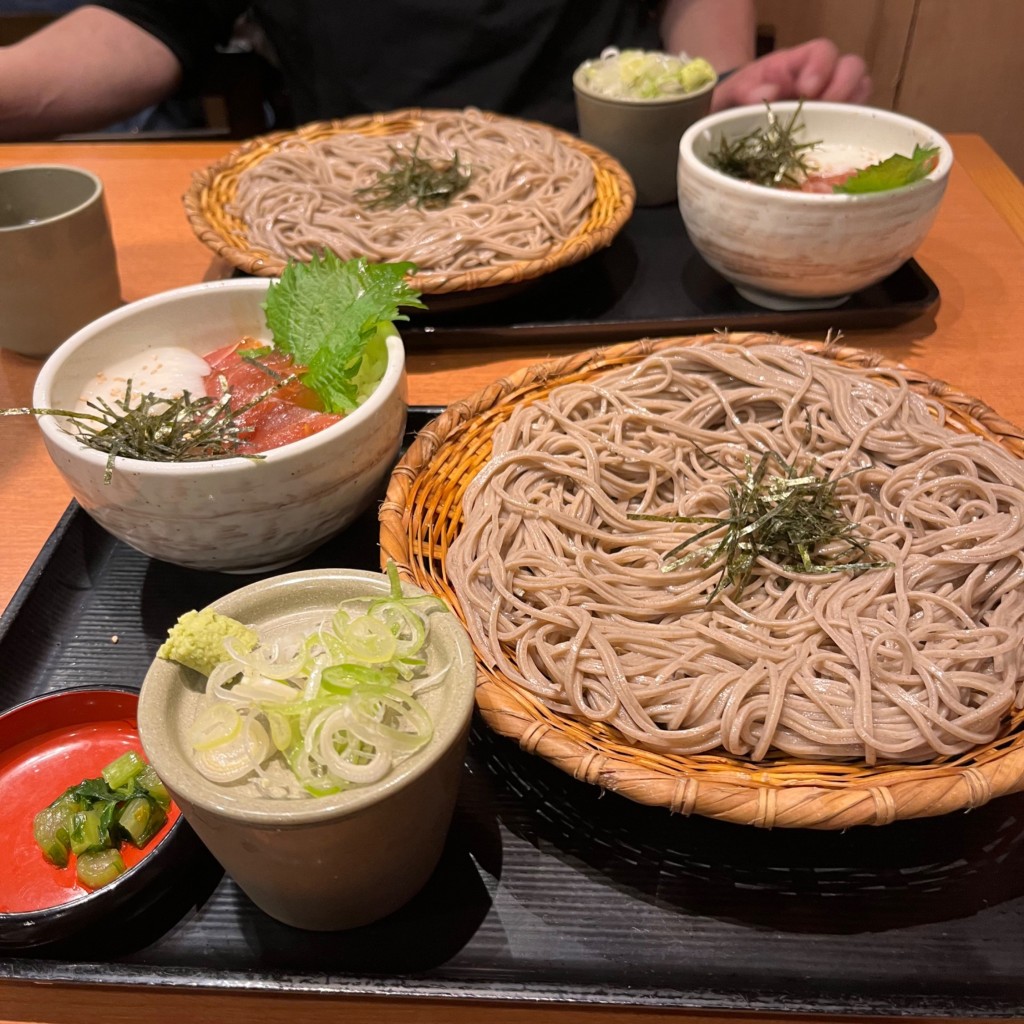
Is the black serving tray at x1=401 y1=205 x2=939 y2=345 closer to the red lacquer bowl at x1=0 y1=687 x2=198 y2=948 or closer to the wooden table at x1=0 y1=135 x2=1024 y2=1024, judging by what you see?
the wooden table at x1=0 y1=135 x2=1024 y2=1024

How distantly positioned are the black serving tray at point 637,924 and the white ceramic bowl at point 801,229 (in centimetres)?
122

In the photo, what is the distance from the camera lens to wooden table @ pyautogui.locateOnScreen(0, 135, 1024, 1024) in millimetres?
1065

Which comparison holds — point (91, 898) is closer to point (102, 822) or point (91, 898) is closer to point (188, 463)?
point (102, 822)

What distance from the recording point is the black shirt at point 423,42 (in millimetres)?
3020

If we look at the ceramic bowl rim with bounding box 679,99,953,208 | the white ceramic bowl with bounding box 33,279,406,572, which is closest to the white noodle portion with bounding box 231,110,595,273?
the ceramic bowl rim with bounding box 679,99,953,208

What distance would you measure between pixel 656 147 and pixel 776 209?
2.61 feet

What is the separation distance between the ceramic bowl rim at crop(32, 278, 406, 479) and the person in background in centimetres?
186

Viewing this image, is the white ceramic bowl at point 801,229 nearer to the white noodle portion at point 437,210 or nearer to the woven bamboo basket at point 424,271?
the woven bamboo basket at point 424,271

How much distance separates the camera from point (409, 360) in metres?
2.12

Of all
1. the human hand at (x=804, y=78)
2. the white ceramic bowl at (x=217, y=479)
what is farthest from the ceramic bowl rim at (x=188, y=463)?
the human hand at (x=804, y=78)

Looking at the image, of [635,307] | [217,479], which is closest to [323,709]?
[217,479]

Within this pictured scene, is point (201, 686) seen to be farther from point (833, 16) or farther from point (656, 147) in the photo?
point (833, 16)

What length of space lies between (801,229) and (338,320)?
3.40 feet

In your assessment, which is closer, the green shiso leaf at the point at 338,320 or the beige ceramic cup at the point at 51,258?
the green shiso leaf at the point at 338,320
